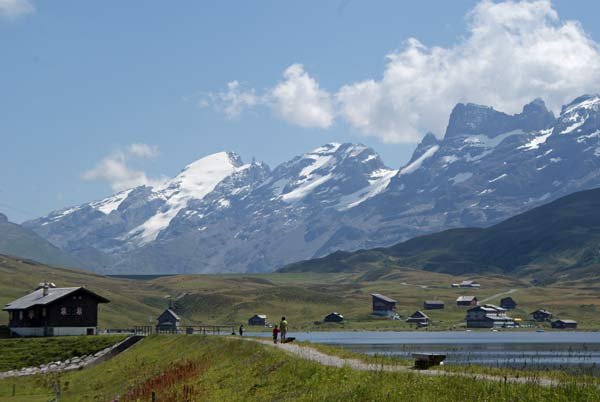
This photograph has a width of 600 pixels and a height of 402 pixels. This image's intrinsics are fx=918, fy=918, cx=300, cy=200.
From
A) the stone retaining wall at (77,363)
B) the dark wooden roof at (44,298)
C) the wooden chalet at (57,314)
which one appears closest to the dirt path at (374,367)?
the stone retaining wall at (77,363)

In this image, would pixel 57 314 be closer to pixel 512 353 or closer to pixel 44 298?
pixel 44 298

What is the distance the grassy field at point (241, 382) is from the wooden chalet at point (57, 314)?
30809 millimetres

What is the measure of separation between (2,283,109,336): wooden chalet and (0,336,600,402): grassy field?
3081cm

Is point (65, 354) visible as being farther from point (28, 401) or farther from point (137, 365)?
point (28, 401)

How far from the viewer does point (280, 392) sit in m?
45.3

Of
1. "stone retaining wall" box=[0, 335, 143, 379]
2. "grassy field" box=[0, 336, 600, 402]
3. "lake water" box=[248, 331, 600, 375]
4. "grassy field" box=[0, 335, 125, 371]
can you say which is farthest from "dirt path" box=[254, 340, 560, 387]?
"grassy field" box=[0, 335, 125, 371]

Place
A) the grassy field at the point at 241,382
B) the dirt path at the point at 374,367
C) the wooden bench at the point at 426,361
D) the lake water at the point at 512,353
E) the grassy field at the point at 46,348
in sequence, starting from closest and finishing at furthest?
the grassy field at the point at 241,382 → the dirt path at the point at 374,367 → the wooden bench at the point at 426,361 → the lake water at the point at 512,353 → the grassy field at the point at 46,348

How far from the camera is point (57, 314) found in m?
130

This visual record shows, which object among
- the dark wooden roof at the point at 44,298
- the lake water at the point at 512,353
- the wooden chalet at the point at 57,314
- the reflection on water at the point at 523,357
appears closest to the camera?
the reflection on water at the point at 523,357

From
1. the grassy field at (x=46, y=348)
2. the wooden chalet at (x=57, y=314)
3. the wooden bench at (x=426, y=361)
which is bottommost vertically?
Result: the wooden bench at (x=426, y=361)

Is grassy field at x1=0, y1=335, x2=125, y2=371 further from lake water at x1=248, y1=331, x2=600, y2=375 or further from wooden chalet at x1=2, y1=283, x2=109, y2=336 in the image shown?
lake water at x1=248, y1=331, x2=600, y2=375

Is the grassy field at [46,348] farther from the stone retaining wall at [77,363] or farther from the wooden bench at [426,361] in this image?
→ the wooden bench at [426,361]

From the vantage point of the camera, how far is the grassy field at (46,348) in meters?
106

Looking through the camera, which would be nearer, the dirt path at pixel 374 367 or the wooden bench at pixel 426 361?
the dirt path at pixel 374 367
